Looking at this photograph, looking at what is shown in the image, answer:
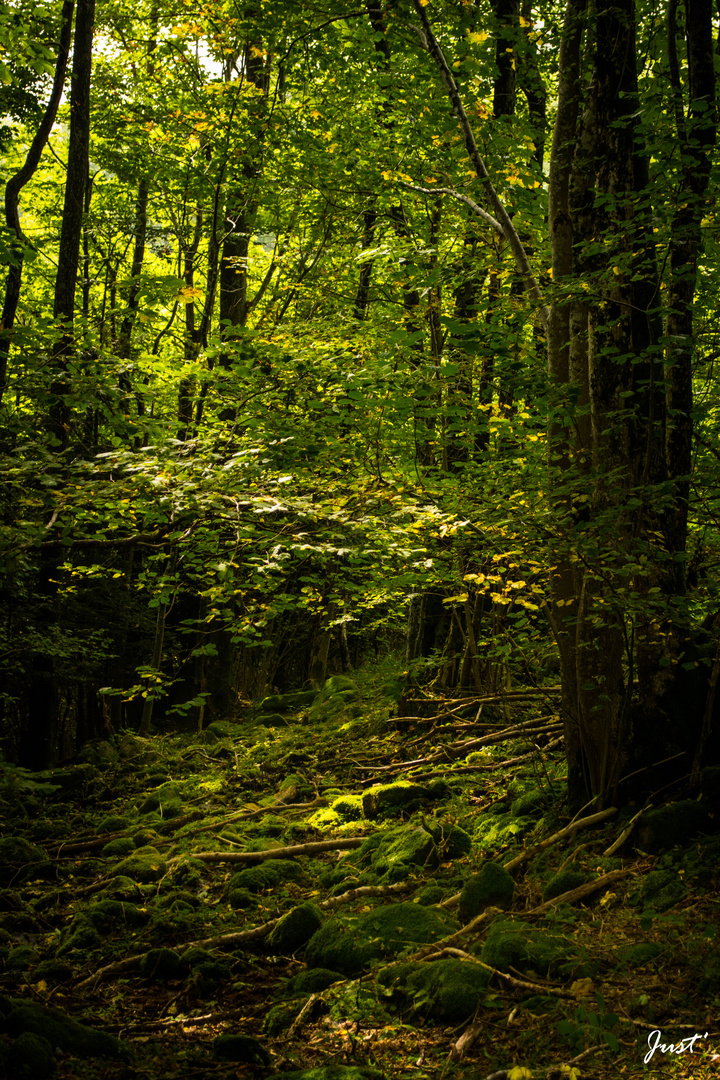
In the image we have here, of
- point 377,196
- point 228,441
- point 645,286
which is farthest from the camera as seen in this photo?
point 377,196

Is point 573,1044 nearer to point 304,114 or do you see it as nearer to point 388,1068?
point 388,1068

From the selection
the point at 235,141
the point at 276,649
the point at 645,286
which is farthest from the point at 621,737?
the point at 276,649

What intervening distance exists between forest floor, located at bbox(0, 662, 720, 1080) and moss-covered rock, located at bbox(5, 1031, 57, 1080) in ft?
0.05

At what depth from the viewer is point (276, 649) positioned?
21.3 m

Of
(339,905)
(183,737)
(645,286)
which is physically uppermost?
(645,286)

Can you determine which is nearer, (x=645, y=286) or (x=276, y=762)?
(x=645, y=286)

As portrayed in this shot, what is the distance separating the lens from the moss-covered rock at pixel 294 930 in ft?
17.7

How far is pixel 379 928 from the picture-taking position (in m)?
5.08

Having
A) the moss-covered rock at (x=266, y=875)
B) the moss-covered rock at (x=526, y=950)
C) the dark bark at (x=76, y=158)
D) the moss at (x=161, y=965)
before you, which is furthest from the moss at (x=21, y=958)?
the dark bark at (x=76, y=158)

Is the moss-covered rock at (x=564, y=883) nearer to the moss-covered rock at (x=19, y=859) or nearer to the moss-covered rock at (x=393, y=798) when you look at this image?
the moss-covered rock at (x=393, y=798)

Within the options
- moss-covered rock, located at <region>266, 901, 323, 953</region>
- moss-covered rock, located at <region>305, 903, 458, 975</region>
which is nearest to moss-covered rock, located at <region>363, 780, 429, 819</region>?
moss-covered rock, located at <region>266, 901, 323, 953</region>

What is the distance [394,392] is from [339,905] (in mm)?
4289
